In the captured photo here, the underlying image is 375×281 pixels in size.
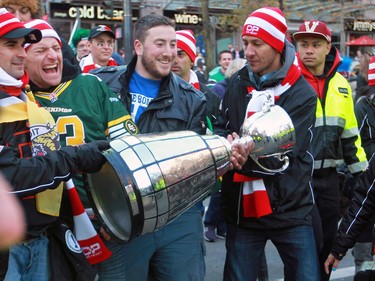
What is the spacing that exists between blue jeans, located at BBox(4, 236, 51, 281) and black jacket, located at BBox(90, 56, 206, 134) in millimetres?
935

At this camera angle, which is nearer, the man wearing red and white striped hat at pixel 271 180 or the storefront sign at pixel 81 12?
the man wearing red and white striped hat at pixel 271 180

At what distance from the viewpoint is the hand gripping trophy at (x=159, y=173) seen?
2.35 m

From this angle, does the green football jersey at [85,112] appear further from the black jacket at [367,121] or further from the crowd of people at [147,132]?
the black jacket at [367,121]

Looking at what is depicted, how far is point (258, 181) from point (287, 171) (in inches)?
7.5

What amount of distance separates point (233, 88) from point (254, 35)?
35cm

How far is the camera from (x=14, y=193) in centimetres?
231

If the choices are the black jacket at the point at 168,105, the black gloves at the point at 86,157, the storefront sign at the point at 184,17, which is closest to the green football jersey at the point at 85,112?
the black jacket at the point at 168,105

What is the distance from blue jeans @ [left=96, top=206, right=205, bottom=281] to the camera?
10.4ft

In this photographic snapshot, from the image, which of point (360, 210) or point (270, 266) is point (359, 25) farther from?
point (360, 210)

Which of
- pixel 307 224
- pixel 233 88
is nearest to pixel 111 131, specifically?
pixel 233 88

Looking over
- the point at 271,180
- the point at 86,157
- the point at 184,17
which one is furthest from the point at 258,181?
the point at 184,17

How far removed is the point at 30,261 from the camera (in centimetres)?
259

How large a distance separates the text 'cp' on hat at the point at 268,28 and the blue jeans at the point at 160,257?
116cm

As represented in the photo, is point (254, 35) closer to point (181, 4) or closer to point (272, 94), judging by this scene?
point (272, 94)
